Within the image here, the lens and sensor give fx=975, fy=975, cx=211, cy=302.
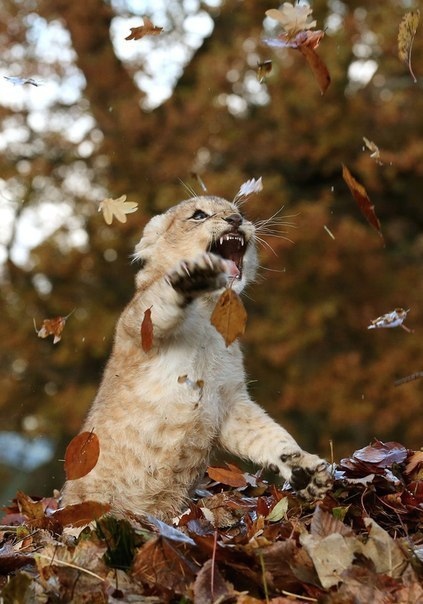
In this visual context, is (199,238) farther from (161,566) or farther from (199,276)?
(161,566)

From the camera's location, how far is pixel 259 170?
14633 millimetres

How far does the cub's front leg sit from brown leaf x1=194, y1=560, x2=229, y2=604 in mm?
1149

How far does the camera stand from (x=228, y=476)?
4641 millimetres

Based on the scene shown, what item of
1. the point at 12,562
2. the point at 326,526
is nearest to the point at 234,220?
the point at 326,526

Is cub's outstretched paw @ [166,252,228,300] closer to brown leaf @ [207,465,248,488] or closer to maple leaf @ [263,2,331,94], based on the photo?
brown leaf @ [207,465,248,488]

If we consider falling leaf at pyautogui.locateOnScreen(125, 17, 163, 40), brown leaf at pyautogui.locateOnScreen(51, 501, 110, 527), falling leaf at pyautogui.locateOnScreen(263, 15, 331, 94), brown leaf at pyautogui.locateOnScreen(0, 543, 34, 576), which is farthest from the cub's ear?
brown leaf at pyautogui.locateOnScreen(0, 543, 34, 576)

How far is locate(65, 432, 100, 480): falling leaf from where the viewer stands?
4.20m

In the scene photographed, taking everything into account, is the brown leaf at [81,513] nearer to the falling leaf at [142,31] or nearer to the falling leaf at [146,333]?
the falling leaf at [146,333]

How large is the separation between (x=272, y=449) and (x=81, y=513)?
1.16 metres

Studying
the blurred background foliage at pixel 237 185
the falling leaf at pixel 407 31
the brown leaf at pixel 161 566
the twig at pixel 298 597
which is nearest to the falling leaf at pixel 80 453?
the brown leaf at pixel 161 566

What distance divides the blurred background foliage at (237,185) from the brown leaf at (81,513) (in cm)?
961

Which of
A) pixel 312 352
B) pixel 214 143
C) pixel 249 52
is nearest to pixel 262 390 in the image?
pixel 312 352

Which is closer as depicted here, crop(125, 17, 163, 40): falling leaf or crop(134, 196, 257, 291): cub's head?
crop(125, 17, 163, 40): falling leaf

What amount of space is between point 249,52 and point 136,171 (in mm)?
2397
